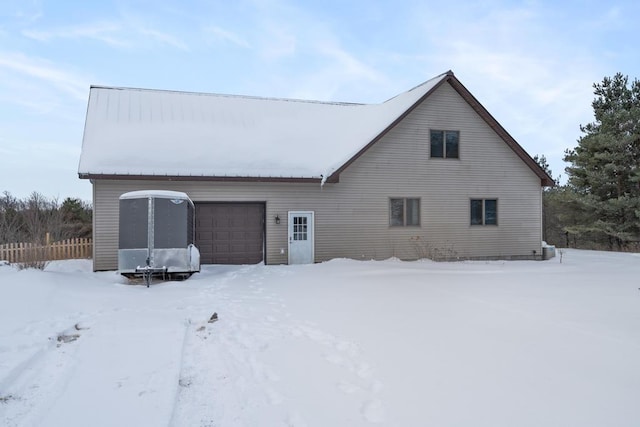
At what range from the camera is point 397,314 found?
7.05 meters

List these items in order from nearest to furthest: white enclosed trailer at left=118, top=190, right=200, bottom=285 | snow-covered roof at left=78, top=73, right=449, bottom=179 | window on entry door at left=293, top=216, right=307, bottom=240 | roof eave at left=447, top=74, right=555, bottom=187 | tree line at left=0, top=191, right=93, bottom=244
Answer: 1. white enclosed trailer at left=118, top=190, right=200, bottom=285
2. snow-covered roof at left=78, top=73, right=449, bottom=179
3. window on entry door at left=293, top=216, right=307, bottom=240
4. roof eave at left=447, top=74, right=555, bottom=187
5. tree line at left=0, top=191, right=93, bottom=244

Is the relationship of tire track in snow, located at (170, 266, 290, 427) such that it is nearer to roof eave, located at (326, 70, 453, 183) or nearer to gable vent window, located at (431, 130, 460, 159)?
roof eave, located at (326, 70, 453, 183)

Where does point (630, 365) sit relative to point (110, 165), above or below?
below

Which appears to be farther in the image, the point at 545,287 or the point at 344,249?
the point at 344,249

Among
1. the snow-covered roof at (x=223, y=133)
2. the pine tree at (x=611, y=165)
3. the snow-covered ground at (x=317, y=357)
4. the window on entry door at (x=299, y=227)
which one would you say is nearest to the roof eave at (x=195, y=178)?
the snow-covered roof at (x=223, y=133)

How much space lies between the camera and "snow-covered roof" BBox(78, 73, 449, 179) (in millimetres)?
14336

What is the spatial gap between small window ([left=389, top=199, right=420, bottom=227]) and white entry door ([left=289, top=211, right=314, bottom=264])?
9.98ft

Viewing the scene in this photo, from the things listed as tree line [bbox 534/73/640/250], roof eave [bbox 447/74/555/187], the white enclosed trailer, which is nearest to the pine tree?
tree line [bbox 534/73/640/250]

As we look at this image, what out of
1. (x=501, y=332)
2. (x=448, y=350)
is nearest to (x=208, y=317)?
(x=448, y=350)

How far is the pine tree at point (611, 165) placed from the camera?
2414 cm

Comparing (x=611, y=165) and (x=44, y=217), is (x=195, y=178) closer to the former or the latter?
(x=44, y=217)

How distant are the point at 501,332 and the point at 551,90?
16.7 metres

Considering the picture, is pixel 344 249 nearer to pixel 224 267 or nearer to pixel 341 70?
pixel 224 267

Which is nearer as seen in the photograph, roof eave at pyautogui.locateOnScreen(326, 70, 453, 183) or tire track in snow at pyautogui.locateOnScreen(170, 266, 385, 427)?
tire track in snow at pyautogui.locateOnScreen(170, 266, 385, 427)
